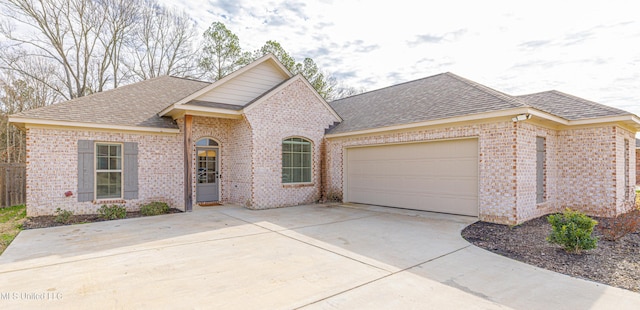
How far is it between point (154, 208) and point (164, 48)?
16.7 metres

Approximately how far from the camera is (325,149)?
11922 millimetres

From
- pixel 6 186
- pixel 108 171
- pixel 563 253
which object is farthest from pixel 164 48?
pixel 563 253

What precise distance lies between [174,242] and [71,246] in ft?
5.81

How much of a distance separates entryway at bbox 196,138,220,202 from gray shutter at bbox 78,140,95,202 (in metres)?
3.00

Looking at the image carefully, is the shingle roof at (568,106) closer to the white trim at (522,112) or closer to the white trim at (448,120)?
the white trim at (522,112)

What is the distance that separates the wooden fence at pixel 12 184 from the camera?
10281 millimetres

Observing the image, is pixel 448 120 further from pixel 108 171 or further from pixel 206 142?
pixel 108 171

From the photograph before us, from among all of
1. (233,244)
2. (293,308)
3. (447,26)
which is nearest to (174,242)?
(233,244)

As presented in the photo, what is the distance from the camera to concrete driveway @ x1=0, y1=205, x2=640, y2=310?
336 cm

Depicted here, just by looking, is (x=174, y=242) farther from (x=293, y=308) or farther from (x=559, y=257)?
(x=559, y=257)

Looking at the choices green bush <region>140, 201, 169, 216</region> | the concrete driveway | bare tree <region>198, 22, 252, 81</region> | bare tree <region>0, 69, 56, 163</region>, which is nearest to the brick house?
green bush <region>140, 201, 169, 216</region>

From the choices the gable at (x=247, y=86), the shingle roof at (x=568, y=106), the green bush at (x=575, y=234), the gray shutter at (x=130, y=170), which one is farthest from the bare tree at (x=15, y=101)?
the shingle roof at (x=568, y=106)

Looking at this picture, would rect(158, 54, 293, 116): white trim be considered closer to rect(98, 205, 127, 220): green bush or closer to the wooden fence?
rect(98, 205, 127, 220): green bush

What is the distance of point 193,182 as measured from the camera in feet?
34.4
